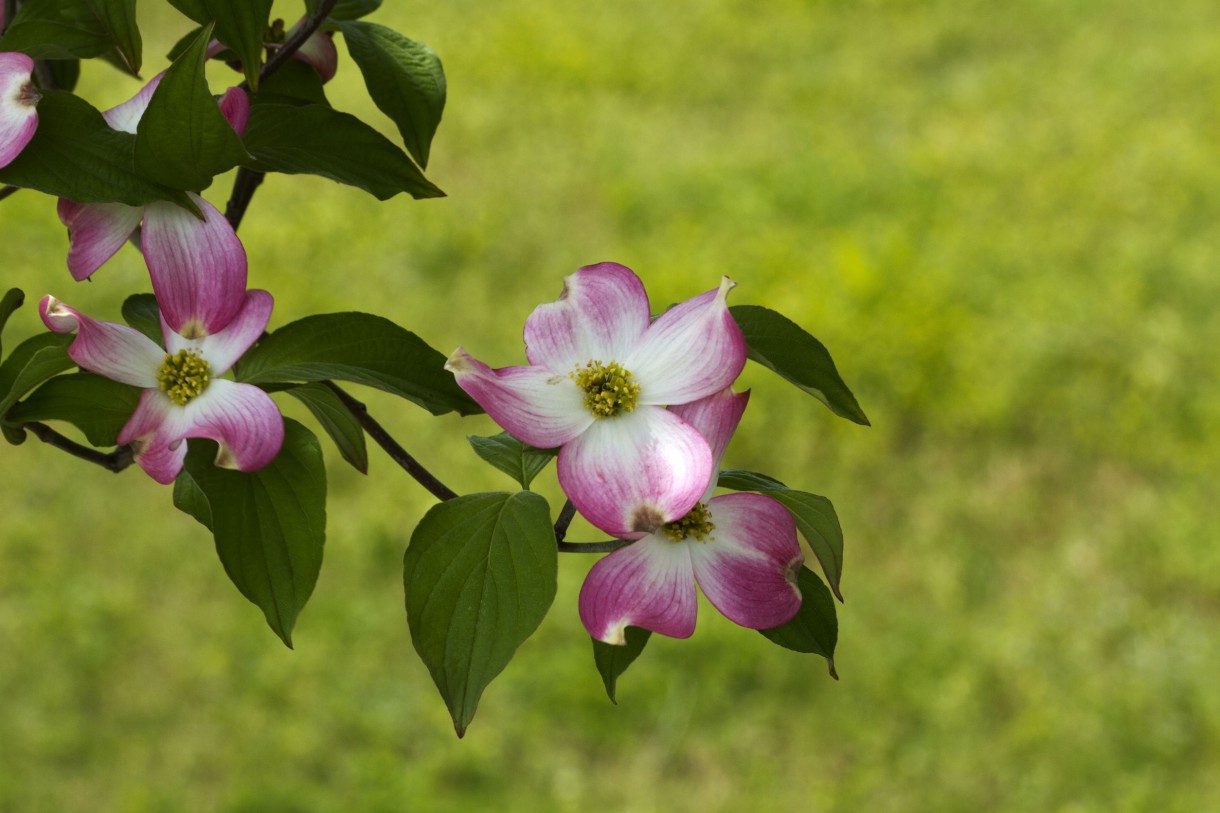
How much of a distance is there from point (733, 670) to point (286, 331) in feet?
4.59

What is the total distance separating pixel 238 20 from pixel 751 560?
209 mm

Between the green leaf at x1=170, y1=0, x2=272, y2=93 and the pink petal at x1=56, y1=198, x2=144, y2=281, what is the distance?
0.18 feet

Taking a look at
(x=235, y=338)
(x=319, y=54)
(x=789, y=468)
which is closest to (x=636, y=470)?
(x=235, y=338)

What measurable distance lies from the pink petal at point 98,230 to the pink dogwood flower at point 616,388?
0.10 metres

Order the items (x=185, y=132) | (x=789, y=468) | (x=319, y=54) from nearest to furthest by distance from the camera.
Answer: (x=185, y=132) → (x=319, y=54) → (x=789, y=468)

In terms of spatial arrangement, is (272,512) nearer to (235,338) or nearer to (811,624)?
(235,338)

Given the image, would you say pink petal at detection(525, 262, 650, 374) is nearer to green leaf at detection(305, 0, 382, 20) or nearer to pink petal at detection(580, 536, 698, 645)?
pink petal at detection(580, 536, 698, 645)

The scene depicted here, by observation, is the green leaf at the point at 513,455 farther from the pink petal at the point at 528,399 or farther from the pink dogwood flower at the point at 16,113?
the pink dogwood flower at the point at 16,113

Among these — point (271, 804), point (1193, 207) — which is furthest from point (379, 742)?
point (1193, 207)

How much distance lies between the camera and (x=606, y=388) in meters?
0.38

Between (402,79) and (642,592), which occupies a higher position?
(402,79)

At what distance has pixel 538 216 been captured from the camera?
8.25ft

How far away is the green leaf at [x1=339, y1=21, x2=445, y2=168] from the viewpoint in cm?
52

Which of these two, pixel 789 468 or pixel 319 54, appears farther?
pixel 789 468
